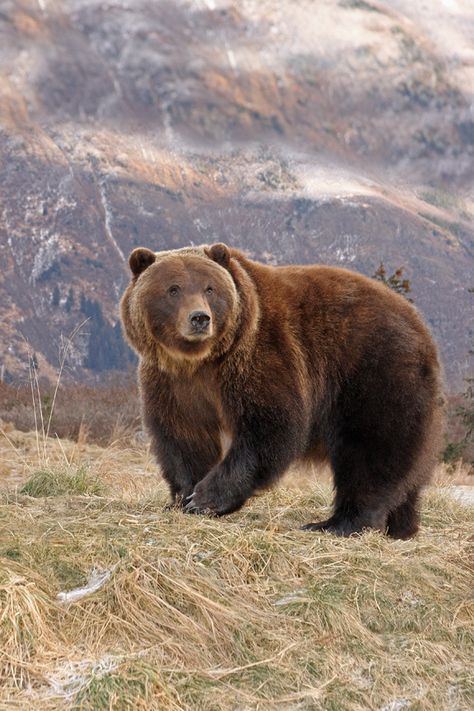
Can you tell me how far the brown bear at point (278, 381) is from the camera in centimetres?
586

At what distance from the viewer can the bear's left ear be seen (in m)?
6.10

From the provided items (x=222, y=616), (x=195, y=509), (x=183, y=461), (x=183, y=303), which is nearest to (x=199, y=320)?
(x=183, y=303)

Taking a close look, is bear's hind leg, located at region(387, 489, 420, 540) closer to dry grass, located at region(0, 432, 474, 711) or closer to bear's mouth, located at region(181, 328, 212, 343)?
dry grass, located at region(0, 432, 474, 711)

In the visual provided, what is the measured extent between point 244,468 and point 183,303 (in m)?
1.08

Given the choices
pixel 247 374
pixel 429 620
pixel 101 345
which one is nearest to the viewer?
pixel 429 620

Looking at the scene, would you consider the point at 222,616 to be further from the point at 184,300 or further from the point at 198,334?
the point at 184,300

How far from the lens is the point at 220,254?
20.1 feet

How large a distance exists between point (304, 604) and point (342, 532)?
1539 mm

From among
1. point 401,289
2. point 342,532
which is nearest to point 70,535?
point 342,532

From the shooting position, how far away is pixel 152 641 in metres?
4.13

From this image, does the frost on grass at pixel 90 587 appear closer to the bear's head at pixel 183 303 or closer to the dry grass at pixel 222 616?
the dry grass at pixel 222 616

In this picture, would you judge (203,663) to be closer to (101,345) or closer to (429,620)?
(429,620)

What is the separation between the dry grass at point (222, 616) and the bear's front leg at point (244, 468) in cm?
20

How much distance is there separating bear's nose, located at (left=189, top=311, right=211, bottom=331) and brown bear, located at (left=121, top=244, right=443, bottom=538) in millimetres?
75
